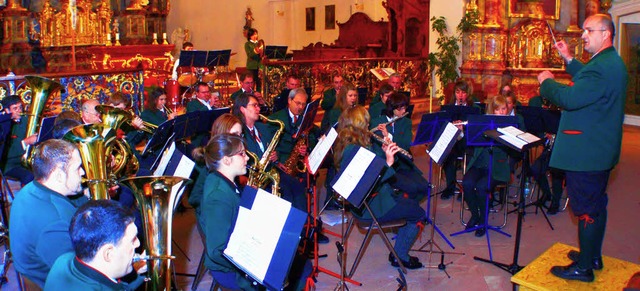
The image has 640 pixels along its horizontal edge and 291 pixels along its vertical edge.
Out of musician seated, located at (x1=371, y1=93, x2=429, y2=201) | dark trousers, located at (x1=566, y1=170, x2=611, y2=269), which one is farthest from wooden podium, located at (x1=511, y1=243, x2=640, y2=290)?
musician seated, located at (x1=371, y1=93, x2=429, y2=201)

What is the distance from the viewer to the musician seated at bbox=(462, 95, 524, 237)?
6.56m

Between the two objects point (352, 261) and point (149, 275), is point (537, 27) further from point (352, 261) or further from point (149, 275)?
point (149, 275)

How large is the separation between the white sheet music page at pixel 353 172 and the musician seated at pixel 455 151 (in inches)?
122

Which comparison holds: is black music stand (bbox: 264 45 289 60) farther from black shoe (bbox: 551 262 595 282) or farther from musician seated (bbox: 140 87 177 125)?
black shoe (bbox: 551 262 595 282)

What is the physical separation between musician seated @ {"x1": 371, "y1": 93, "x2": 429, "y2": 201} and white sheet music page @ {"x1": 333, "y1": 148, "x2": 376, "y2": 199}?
1.80m

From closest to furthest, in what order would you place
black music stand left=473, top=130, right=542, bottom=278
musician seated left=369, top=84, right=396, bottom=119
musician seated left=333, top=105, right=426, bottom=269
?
black music stand left=473, top=130, right=542, bottom=278, musician seated left=333, top=105, right=426, bottom=269, musician seated left=369, top=84, right=396, bottom=119

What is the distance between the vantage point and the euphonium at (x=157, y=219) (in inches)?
134

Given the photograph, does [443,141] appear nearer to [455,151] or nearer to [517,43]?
[455,151]

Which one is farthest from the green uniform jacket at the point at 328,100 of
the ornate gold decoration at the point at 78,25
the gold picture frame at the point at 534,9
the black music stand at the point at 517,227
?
the ornate gold decoration at the point at 78,25

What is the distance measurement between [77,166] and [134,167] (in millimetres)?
2240

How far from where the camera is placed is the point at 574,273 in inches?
175

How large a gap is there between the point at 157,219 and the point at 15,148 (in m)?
3.70

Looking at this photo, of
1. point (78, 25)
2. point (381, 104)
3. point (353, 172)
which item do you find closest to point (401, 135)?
point (381, 104)

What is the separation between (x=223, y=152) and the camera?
12.6ft
